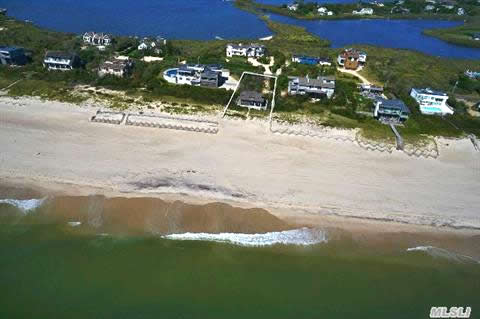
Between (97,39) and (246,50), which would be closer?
(246,50)

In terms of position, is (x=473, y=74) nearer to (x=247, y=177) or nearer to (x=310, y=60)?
(x=310, y=60)

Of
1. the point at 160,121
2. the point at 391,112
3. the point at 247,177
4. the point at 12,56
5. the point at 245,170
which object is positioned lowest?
the point at 247,177

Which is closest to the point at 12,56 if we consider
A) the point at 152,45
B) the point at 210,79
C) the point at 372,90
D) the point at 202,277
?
the point at 152,45

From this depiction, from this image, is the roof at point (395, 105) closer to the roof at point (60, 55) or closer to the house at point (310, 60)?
the house at point (310, 60)

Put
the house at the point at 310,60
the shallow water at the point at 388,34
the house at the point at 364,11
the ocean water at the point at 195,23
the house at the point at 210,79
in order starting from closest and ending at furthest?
the house at the point at 210,79 < the house at the point at 310,60 < the ocean water at the point at 195,23 < the shallow water at the point at 388,34 < the house at the point at 364,11

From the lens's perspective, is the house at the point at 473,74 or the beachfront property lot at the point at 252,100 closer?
the beachfront property lot at the point at 252,100

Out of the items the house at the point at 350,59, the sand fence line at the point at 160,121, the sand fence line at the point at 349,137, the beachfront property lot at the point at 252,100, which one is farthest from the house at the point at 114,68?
the house at the point at 350,59

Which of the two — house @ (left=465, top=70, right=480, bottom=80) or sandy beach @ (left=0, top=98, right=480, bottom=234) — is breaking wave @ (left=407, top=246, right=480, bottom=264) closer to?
sandy beach @ (left=0, top=98, right=480, bottom=234)
